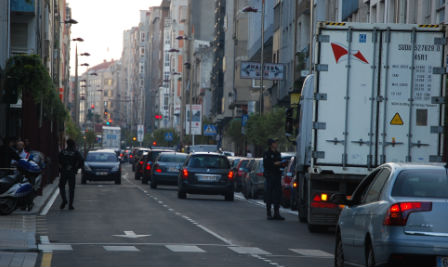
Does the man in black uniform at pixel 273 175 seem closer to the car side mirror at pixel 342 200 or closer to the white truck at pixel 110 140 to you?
the car side mirror at pixel 342 200

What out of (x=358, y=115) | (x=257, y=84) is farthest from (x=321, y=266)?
(x=257, y=84)

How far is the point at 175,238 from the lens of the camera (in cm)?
1953

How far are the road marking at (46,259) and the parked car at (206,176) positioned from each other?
21.4 meters

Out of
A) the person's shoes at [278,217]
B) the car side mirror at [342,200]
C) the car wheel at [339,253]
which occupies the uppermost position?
the car side mirror at [342,200]

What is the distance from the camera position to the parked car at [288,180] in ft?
105

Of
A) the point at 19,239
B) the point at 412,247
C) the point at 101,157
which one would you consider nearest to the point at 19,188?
the point at 19,239

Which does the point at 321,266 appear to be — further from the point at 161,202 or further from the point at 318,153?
the point at 161,202

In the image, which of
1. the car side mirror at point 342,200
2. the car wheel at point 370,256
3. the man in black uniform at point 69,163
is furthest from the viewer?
the man in black uniform at point 69,163

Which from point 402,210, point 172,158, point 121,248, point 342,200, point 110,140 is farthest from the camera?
point 110,140

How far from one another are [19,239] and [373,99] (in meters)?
6.91

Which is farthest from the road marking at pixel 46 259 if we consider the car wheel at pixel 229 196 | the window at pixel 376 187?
the car wheel at pixel 229 196

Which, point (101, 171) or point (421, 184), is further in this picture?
point (101, 171)

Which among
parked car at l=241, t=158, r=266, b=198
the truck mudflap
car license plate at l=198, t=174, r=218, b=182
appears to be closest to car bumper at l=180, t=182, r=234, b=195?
car license plate at l=198, t=174, r=218, b=182

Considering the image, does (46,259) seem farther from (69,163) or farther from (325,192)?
(69,163)
